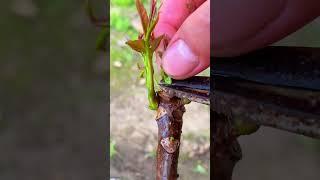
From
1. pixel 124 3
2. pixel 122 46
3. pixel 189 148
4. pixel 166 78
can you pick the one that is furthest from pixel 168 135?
pixel 124 3

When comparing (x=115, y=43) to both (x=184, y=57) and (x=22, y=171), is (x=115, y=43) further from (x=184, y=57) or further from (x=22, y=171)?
(x=184, y=57)

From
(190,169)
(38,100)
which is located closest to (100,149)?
(38,100)

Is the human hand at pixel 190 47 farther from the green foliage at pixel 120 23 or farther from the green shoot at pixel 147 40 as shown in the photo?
the green foliage at pixel 120 23

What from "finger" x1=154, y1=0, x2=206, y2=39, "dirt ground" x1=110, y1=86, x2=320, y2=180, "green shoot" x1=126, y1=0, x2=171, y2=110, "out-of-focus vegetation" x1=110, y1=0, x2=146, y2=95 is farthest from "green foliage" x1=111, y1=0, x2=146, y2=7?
"green shoot" x1=126, y1=0, x2=171, y2=110

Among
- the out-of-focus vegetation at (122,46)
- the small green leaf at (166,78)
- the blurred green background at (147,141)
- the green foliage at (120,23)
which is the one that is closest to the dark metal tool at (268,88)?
the small green leaf at (166,78)

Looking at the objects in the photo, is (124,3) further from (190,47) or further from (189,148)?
(190,47)

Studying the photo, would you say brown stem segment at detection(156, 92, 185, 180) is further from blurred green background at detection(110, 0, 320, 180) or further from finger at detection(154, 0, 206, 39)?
blurred green background at detection(110, 0, 320, 180)
